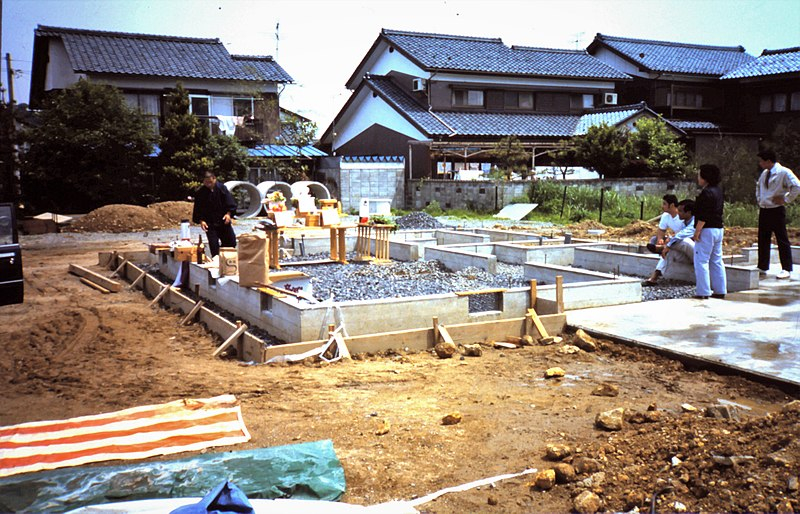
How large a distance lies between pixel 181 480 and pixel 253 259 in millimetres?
3817

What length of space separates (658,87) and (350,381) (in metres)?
26.2

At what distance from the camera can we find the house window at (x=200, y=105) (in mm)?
24859

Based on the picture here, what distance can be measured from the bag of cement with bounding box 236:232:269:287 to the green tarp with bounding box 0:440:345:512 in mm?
3503

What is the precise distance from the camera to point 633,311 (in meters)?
7.14

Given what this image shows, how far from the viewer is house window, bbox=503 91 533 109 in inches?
1048

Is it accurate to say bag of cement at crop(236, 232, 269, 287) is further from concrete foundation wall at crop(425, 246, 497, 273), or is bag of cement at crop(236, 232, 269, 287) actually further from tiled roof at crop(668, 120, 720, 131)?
tiled roof at crop(668, 120, 720, 131)

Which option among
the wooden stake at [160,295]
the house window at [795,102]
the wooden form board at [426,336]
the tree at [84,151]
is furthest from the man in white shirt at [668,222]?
the house window at [795,102]

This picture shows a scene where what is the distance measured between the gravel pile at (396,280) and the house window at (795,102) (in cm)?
2002

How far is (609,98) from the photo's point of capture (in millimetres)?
27875

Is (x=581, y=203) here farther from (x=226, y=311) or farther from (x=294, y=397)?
(x=294, y=397)

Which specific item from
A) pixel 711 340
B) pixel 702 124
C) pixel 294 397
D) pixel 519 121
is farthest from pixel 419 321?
pixel 702 124

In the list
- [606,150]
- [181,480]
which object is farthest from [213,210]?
[606,150]

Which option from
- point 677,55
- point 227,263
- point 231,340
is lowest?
point 231,340

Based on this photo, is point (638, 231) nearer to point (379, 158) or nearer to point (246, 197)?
point (379, 158)
